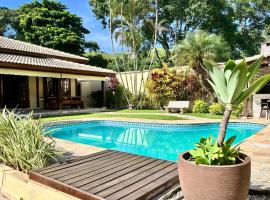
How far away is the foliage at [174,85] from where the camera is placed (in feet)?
60.1

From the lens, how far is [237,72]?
292cm

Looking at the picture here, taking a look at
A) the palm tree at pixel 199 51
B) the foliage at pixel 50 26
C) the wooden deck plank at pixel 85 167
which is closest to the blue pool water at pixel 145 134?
the wooden deck plank at pixel 85 167

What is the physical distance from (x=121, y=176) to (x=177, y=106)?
1372cm

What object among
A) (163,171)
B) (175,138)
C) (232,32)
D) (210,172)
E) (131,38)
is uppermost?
(232,32)

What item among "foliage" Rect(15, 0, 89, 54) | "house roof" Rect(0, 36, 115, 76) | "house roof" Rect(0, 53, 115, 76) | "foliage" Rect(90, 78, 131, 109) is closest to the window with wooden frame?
"house roof" Rect(0, 36, 115, 76)

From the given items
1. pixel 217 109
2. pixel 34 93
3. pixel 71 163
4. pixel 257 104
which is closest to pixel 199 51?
pixel 217 109

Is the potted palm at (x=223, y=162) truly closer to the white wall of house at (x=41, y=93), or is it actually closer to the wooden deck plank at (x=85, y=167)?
the wooden deck plank at (x=85, y=167)

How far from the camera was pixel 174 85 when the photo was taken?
728 inches

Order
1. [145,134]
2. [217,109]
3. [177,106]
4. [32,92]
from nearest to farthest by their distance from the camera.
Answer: [145,134] < [217,109] < [177,106] < [32,92]

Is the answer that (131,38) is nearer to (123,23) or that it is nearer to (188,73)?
(123,23)

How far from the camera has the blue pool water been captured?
9727 mm

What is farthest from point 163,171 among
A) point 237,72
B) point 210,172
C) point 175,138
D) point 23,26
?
point 23,26

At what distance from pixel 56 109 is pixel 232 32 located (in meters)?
21.5

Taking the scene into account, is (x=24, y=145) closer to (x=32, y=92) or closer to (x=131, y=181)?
(x=131, y=181)
